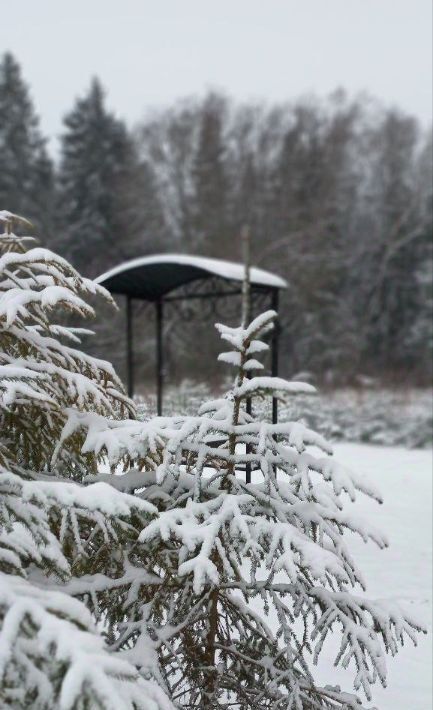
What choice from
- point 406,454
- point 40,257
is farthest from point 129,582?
point 406,454

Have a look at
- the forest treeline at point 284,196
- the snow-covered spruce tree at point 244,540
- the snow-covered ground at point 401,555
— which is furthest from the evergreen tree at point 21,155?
the snow-covered spruce tree at point 244,540

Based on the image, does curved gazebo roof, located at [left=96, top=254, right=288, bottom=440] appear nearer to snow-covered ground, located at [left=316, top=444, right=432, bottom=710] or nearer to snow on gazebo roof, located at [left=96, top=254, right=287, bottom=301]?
snow on gazebo roof, located at [left=96, top=254, right=287, bottom=301]

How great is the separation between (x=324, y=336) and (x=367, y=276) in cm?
418

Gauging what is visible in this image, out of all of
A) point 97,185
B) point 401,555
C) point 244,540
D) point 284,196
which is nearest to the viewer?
point 244,540

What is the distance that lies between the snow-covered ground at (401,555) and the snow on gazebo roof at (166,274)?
309 centimetres

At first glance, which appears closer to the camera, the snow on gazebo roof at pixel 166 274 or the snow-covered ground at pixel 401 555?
the snow-covered ground at pixel 401 555

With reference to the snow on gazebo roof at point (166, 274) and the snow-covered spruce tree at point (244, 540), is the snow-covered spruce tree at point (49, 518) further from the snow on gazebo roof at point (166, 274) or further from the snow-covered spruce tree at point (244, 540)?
the snow on gazebo roof at point (166, 274)

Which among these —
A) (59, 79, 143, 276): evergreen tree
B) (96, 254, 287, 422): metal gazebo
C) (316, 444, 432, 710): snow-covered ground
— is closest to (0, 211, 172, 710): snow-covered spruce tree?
(316, 444, 432, 710): snow-covered ground

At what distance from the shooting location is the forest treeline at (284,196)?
22.6 m

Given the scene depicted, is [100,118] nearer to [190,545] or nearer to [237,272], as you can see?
[237,272]

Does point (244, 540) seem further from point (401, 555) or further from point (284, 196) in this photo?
point (284, 196)

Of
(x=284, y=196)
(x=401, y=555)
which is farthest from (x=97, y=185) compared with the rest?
(x=401, y=555)

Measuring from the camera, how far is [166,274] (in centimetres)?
802

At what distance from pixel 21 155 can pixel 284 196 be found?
1043cm
